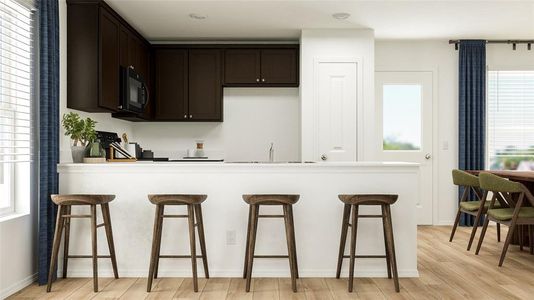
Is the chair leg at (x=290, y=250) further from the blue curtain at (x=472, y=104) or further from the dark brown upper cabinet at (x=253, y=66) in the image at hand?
the blue curtain at (x=472, y=104)

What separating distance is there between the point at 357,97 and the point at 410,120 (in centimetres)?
121

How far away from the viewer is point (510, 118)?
6.42 metres

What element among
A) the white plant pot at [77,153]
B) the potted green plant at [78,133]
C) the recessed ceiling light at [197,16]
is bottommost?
the white plant pot at [77,153]

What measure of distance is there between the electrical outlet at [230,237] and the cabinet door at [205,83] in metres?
2.47

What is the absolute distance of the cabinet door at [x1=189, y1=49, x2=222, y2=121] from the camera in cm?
598

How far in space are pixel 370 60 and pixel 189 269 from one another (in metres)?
3.27

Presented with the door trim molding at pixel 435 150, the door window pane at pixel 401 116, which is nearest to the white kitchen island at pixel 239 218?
the door window pane at pixel 401 116

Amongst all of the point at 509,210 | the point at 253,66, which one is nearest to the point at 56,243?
the point at 253,66

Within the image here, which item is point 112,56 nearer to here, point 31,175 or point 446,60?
point 31,175

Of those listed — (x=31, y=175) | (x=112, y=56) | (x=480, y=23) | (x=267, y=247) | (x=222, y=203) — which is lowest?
(x=267, y=247)

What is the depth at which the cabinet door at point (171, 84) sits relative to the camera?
5.98 m

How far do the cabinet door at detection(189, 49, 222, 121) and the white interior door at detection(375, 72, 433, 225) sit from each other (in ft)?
7.12

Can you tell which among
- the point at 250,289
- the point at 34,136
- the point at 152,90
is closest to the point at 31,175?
the point at 34,136

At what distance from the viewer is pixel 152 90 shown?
19.5 feet
